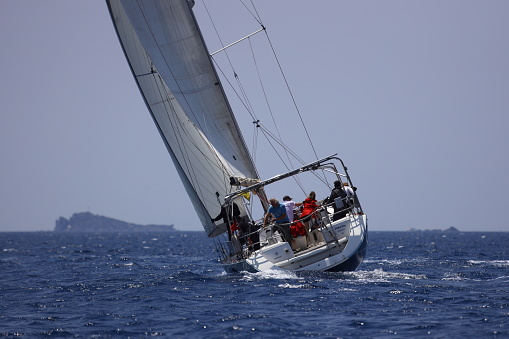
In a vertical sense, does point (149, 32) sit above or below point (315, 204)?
above

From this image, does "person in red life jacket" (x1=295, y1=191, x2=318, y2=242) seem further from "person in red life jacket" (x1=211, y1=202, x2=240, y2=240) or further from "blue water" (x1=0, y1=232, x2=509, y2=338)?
"person in red life jacket" (x1=211, y1=202, x2=240, y2=240)

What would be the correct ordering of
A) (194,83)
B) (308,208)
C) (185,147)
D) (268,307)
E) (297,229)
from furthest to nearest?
(185,147) < (194,83) < (308,208) < (297,229) < (268,307)

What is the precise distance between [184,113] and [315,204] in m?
5.77

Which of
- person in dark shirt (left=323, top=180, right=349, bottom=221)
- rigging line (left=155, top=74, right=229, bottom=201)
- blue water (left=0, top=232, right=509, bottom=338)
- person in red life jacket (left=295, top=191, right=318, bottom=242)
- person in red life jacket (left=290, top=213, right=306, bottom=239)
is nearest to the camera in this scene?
blue water (left=0, top=232, right=509, bottom=338)

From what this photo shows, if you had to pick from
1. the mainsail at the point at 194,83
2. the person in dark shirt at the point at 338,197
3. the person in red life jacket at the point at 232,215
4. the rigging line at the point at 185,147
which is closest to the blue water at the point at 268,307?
the person in red life jacket at the point at 232,215

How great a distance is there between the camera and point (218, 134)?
2205 centimetres

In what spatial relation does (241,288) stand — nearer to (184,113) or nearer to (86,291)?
(86,291)

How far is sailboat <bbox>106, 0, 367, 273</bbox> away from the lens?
1852cm

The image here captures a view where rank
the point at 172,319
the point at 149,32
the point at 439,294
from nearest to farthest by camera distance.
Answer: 1. the point at 172,319
2. the point at 439,294
3. the point at 149,32

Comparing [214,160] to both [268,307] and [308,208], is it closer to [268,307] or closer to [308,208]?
[308,208]

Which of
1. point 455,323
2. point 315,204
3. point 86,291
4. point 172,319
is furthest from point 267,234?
point 455,323

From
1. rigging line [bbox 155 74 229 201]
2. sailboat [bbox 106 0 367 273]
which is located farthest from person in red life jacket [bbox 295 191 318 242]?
rigging line [bbox 155 74 229 201]

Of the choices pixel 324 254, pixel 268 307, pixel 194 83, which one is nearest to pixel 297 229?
pixel 324 254

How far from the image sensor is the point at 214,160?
2244cm
